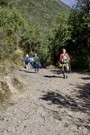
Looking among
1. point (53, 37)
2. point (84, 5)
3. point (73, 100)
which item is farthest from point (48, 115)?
point (53, 37)

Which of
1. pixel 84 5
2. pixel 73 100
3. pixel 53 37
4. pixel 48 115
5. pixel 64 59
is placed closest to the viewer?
pixel 48 115

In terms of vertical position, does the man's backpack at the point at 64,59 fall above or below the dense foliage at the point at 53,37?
below

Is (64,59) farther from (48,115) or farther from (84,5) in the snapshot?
(84,5)

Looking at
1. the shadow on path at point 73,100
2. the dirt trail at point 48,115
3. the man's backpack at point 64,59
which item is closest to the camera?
the dirt trail at point 48,115

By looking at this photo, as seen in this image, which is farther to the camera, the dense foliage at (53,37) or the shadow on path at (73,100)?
the dense foliage at (53,37)

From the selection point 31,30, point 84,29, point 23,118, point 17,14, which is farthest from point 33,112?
point 17,14

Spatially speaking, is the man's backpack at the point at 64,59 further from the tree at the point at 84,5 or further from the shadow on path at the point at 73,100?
the tree at the point at 84,5

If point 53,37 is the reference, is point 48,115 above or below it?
below

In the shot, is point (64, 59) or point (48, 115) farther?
point (64, 59)

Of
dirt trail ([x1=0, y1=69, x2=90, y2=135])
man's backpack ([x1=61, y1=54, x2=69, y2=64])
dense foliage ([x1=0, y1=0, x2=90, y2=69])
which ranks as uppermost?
dense foliage ([x1=0, y1=0, x2=90, y2=69])

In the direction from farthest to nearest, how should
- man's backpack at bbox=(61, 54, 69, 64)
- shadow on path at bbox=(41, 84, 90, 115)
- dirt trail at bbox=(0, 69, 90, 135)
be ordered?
man's backpack at bbox=(61, 54, 69, 64) → shadow on path at bbox=(41, 84, 90, 115) → dirt trail at bbox=(0, 69, 90, 135)

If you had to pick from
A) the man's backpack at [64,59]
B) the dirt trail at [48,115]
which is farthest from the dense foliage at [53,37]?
the dirt trail at [48,115]

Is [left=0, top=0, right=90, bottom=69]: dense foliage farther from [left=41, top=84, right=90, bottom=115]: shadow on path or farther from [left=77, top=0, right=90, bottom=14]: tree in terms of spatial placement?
[left=41, top=84, right=90, bottom=115]: shadow on path

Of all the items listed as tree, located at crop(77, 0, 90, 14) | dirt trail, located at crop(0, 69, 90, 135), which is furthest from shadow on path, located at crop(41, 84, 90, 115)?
tree, located at crop(77, 0, 90, 14)
